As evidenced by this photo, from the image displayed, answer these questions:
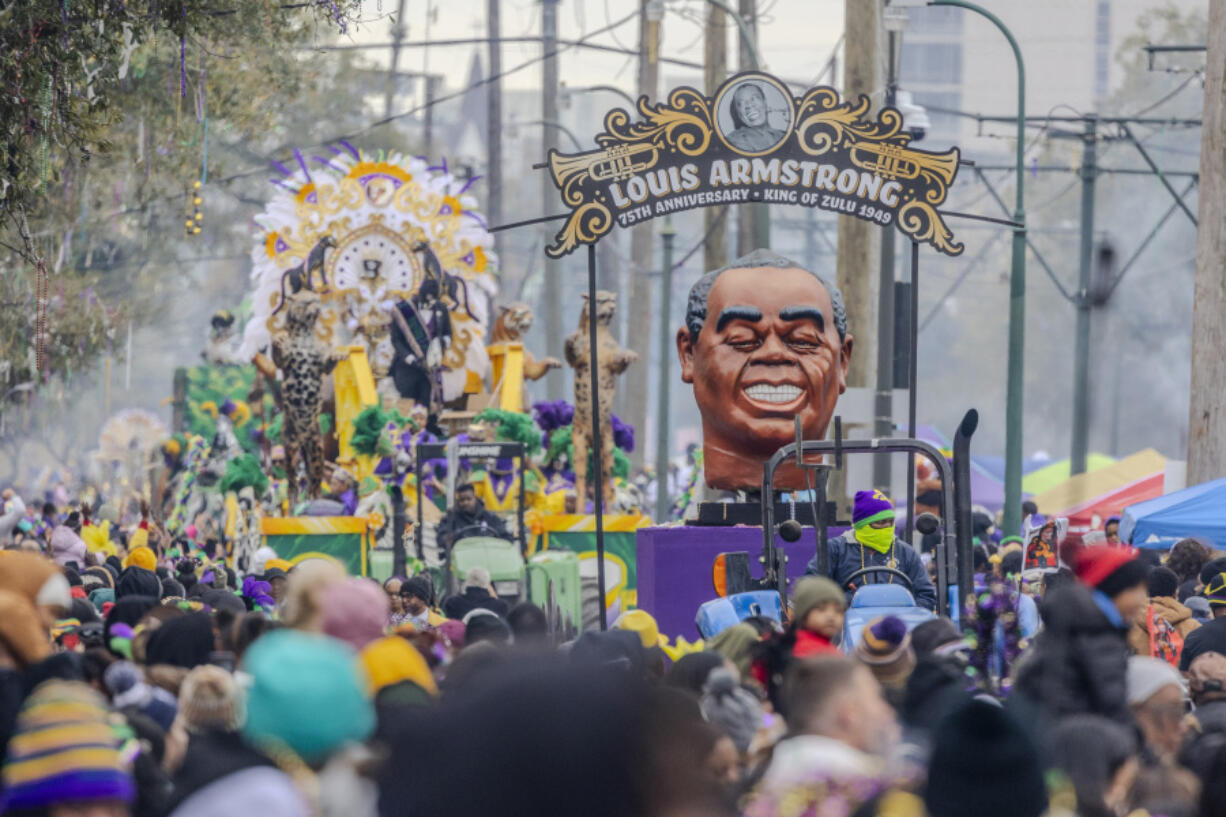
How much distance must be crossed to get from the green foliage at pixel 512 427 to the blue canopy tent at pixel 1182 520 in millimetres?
6518

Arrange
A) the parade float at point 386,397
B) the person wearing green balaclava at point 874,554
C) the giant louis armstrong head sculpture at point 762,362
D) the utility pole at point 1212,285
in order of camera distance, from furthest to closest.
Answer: the parade float at point 386,397, the utility pole at point 1212,285, the giant louis armstrong head sculpture at point 762,362, the person wearing green balaclava at point 874,554

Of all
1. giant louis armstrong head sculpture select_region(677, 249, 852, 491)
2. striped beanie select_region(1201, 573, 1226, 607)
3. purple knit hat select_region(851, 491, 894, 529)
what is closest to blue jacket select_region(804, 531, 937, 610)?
purple knit hat select_region(851, 491, 894, 529)

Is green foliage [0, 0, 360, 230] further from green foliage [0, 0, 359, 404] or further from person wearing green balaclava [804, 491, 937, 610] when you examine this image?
person wearing green balaclava [804, 491, 937, 610]

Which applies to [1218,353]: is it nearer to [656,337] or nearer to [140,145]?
[140,145]

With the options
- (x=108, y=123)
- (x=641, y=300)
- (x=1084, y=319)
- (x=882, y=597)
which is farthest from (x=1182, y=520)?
(x=641, y=300)

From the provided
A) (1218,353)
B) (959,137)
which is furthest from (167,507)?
(959,137)

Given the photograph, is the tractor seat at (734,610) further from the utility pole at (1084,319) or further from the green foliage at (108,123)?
the utility pole at (1084,319)

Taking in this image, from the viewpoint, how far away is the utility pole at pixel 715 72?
27.8 metres

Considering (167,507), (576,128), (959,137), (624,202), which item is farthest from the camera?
(576,128)

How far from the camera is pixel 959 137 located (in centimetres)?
10475

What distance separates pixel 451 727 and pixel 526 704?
190 mm

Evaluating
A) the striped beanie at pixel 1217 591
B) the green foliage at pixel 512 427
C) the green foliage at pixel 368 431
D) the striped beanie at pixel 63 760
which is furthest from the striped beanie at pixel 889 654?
the green foliage at pixel 368 431

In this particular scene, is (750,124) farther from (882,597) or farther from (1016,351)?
(1016,351)

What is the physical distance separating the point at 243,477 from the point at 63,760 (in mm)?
18111
